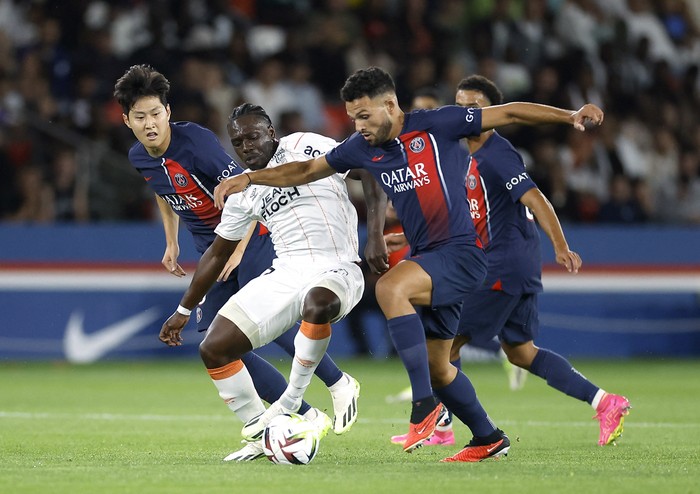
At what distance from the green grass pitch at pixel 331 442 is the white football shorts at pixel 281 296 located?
2.44ft

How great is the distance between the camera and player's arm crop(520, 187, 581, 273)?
291 inches

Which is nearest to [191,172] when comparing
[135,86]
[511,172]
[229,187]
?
[135,86]

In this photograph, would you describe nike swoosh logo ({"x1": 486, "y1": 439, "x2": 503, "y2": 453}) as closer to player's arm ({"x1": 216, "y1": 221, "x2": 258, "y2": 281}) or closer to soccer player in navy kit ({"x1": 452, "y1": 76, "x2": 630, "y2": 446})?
soccer player in navy kit ({"x1": 452, "y1": 76, "x2": 630, "y2": 446})

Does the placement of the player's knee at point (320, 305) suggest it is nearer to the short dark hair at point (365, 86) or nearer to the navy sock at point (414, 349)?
the navy sock at point (414, 349)

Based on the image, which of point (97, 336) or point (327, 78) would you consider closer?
point (97, 336)

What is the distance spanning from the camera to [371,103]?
685cm

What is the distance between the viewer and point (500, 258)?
8.50 meters

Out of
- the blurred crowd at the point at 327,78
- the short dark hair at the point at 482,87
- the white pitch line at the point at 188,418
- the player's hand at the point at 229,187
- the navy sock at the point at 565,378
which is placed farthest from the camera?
the blurred crowd at the point at 327,78

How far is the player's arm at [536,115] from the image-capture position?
21.0 feet

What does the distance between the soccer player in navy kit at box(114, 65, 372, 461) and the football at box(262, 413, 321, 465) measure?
2.37ft

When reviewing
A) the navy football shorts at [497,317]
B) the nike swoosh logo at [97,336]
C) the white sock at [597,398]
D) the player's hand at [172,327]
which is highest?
the player's hand at [172,327]

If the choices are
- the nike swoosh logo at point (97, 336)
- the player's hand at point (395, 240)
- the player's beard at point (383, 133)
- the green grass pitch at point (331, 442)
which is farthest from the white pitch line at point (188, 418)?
the nike swoosh logo at point (97, 336)

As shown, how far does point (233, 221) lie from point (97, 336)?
788 cm

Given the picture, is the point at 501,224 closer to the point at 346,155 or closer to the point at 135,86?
the point at 346,155
